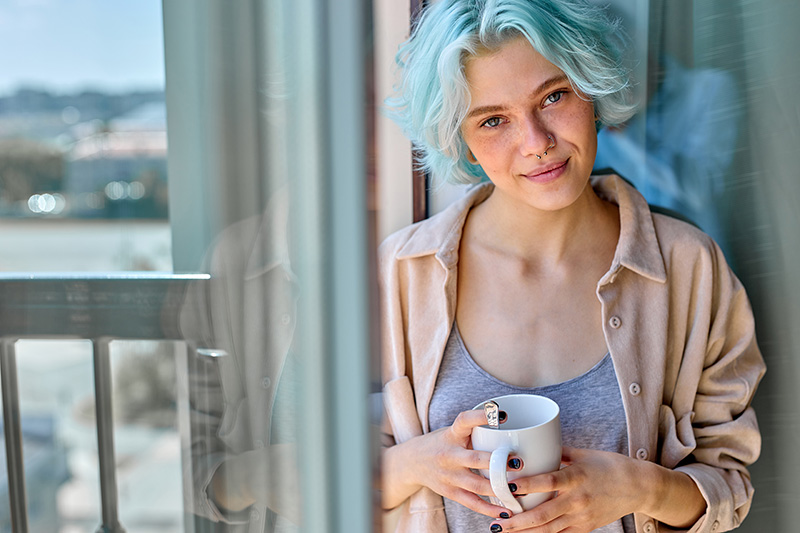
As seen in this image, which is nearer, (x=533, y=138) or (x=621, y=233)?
(x=533, y=138)

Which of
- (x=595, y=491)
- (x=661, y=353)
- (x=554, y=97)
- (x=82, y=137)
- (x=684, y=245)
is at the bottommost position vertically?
(x=595, y=491)

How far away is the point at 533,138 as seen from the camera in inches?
37.3

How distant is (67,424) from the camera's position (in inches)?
10.9

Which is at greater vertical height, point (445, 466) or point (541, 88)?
point (541, 88)

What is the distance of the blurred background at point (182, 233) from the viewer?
0.87ft

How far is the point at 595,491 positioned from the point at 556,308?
0.99 feet

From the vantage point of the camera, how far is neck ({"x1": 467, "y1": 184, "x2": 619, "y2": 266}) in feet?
3.66

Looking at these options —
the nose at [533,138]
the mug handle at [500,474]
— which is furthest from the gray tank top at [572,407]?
the nose at [533,138]

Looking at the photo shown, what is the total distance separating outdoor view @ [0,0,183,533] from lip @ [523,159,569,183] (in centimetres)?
77

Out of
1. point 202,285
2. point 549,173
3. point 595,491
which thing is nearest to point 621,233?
point 549,173

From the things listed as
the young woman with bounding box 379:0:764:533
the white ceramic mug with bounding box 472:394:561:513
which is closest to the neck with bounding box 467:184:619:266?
the young woman with bounding box 379:0:764:533

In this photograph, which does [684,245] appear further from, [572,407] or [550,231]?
[572,407]

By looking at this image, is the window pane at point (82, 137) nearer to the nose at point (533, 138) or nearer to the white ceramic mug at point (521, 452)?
the white ceramic mug at point (521, 452)

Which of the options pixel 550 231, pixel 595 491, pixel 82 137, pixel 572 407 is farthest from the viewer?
pixel 550 231
